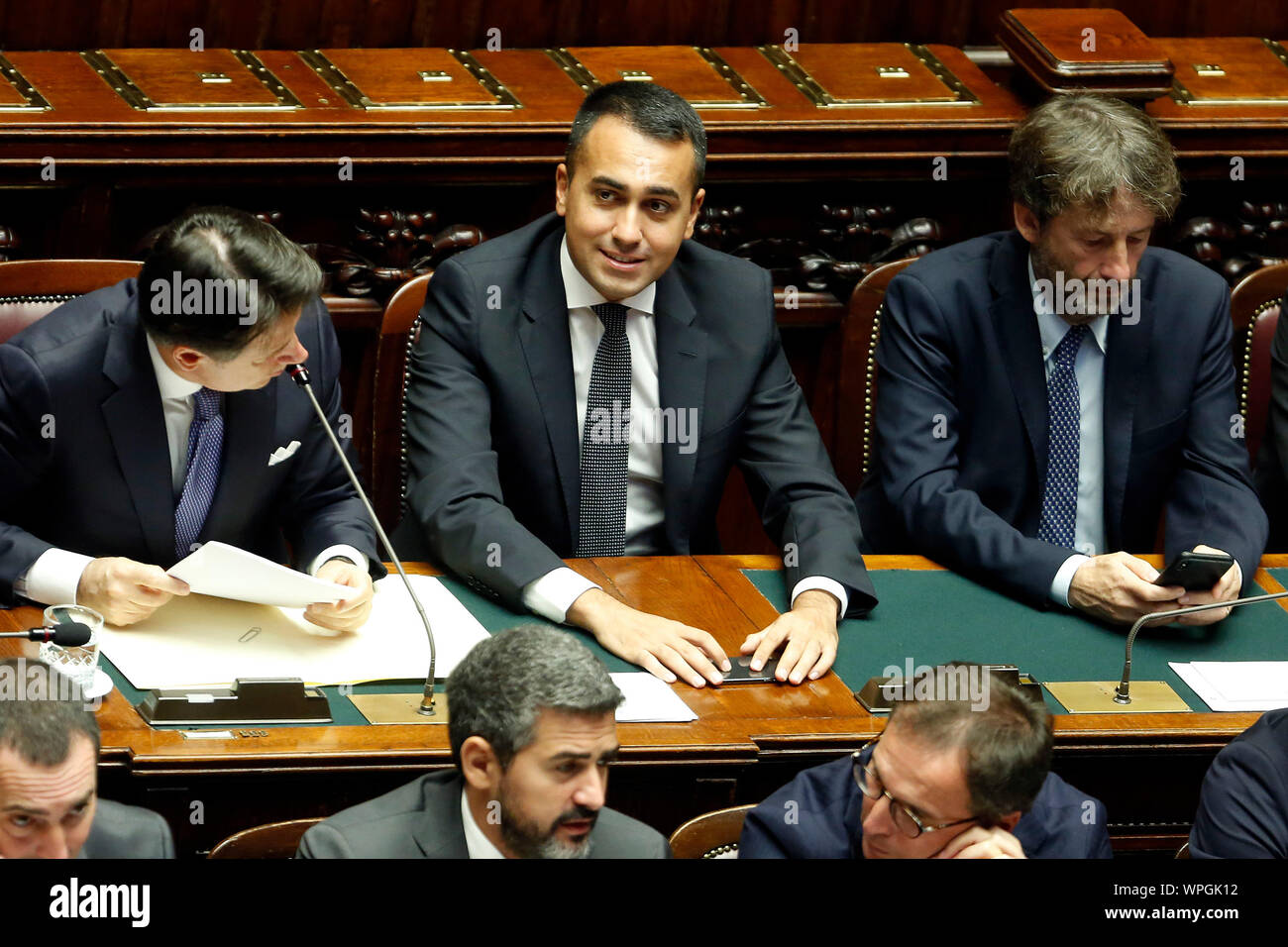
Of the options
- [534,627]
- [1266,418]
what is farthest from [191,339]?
[1266,418]

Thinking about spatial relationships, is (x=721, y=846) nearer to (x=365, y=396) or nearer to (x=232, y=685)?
(x=232, y=685)

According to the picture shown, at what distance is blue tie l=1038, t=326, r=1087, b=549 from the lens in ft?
12.7

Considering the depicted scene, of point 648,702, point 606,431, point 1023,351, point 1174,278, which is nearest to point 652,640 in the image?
point 648,702

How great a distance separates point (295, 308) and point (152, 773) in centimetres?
79

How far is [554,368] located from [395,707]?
0.93 m

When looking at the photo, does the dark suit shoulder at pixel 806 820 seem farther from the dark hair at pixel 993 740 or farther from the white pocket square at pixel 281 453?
the white pocket square at pixel 281 453

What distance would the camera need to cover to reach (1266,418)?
422cm

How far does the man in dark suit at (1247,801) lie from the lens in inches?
106

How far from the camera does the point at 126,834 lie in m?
2.46

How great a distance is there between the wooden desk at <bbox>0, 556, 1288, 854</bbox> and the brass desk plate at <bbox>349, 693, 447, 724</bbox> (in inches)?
1.3

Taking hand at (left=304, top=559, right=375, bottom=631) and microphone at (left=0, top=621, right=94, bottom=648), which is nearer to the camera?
microphone at (left=0, top=621, right=94, bottom=648)

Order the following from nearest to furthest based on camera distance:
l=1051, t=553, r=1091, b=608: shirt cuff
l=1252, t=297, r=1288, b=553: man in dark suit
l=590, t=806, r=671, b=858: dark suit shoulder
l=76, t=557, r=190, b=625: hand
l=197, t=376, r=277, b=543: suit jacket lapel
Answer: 1. l=590, t=806, r=671, b=858: dark suit shoulder
2. l=76, t=557, r=190, b=625: hand
3. l=197, t=376, r=277, b=543: suit jacket lapel
4. l=1051, t=553, r=1091, b=608: shirt cuff
5. l=1252, t=297, r=1288, b=553: man in dark suit

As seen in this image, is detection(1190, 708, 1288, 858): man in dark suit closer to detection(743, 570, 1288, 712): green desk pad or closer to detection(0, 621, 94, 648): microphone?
detection(743, 570, 1288, 712): green desk pad
